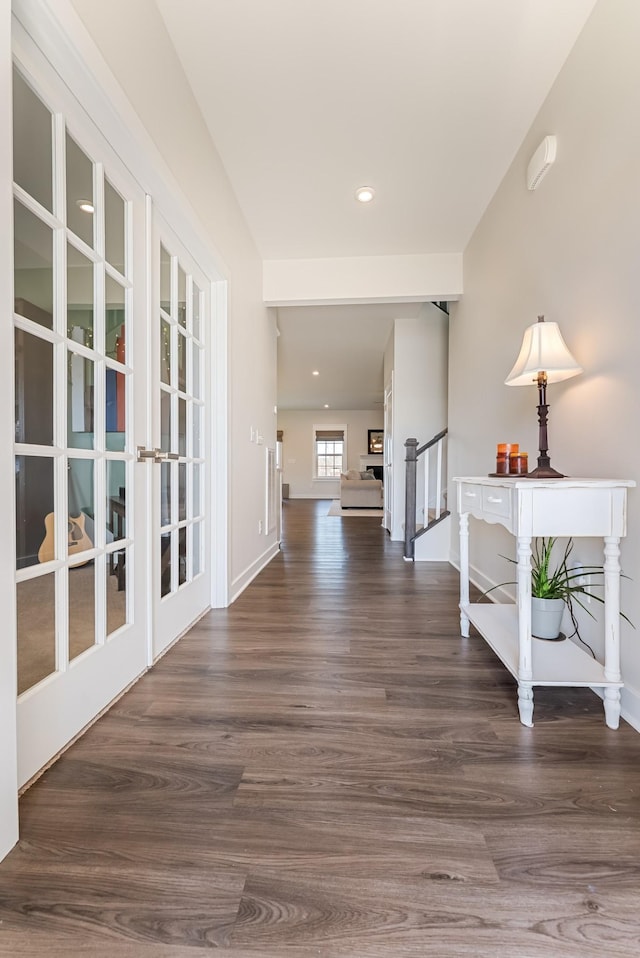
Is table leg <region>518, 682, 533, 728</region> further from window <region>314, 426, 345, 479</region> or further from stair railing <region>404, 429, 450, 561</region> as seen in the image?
window <region>314, 426, 345, 479</region>

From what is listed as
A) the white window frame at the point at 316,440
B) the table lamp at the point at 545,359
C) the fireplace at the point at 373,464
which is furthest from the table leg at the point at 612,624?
the white window frame at the point at 316,440

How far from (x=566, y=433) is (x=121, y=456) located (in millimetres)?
1811

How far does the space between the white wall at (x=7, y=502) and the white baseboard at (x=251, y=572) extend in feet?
5.58

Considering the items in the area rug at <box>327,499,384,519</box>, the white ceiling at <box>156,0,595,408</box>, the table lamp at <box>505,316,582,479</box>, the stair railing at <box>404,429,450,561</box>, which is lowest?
the area rug at <box>327,499,384,519</box>

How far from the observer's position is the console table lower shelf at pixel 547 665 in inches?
53.9

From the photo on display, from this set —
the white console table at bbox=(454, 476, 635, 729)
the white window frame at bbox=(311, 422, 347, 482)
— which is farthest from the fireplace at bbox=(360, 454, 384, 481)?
the white console table at bbox=(454, 476, 635, 729)

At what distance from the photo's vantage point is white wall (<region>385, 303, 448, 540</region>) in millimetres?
4816

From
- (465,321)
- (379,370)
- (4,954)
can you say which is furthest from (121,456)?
(379,370)

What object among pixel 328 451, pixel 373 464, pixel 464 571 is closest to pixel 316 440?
pixel 328 451

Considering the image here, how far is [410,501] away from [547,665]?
2.67 m

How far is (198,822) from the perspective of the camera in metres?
0.99

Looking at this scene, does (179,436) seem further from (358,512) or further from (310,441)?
(310,441)

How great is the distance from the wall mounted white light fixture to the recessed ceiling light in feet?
3.09

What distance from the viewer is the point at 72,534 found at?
1.31 meters
